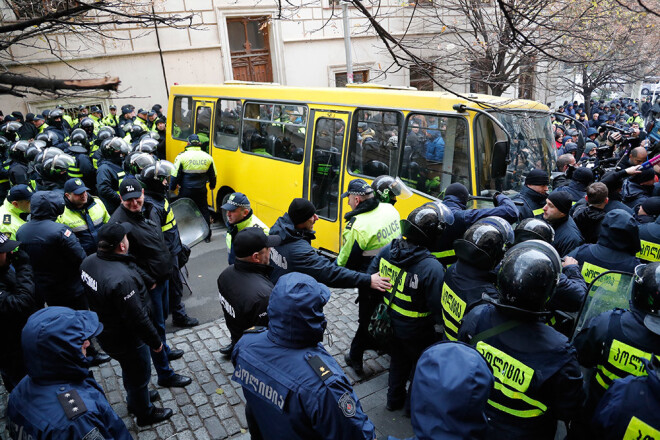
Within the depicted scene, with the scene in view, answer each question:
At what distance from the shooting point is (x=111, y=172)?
7.18 meters

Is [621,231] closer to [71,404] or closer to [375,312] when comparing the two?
A: [375,312]

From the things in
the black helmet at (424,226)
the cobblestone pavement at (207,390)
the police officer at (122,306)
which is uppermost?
the black helmet at (424,226)

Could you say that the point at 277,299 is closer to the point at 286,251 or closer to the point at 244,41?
the point at 286,251

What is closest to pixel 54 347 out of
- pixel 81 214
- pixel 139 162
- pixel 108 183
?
pixel 81 214

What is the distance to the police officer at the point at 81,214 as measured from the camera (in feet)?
16.7

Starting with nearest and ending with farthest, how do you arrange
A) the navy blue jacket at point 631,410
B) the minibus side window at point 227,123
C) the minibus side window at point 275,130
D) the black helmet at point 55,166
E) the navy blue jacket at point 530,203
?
the navy blue jacket at point 631,410 → the navy blue jacket at point 530,203 → the black helmet at point 55,166 → the minibus side window at point 275,130 → the minibus side window at point 227,123

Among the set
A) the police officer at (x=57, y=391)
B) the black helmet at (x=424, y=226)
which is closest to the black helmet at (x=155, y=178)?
the police officer at (x=57, y=391)

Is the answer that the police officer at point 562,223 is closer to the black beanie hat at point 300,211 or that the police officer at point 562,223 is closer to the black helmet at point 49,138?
the black beanie hat at point 300,211

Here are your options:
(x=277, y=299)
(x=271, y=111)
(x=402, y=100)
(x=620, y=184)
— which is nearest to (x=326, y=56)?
(x=271, y=111)

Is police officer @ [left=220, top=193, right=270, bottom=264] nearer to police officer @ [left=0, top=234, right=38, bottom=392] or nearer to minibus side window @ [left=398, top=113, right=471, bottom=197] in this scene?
police officer @ [left=0, top=234, right=38, bottom=392]

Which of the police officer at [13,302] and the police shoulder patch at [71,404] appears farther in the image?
the police officer at [13,302]

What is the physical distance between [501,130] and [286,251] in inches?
118

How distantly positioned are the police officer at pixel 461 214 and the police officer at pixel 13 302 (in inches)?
143

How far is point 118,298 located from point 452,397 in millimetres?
→ 2764
